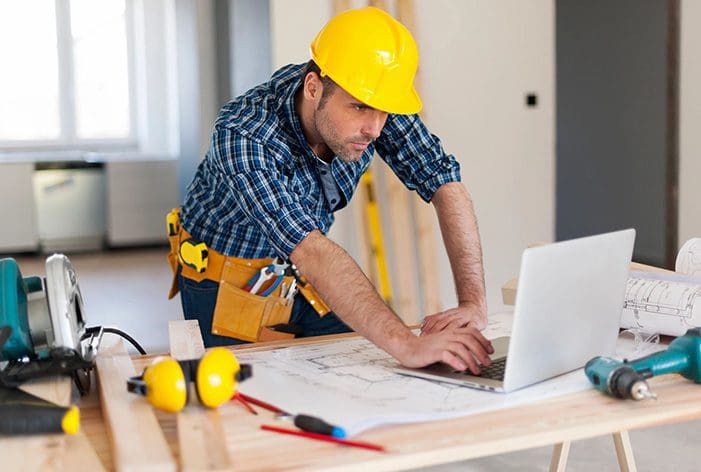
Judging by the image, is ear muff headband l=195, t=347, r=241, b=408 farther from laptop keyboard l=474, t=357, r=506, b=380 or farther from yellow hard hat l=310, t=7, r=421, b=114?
yellow hard hat l=310, t=7, r=421, b=114

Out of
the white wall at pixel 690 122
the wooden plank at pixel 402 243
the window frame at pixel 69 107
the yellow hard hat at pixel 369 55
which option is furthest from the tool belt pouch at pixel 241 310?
the window frame at pixel 69 107

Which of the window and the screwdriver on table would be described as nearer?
the screwdriver on table

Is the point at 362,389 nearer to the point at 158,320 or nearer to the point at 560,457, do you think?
the point at 560,457

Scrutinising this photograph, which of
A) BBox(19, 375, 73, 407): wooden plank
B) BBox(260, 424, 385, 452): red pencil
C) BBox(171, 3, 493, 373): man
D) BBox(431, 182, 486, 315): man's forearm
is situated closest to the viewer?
BBox(260, 424, 385, 452): red pencil

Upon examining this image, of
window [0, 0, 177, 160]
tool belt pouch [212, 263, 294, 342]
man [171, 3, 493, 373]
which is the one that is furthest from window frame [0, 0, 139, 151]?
tool belt pouch [212, 263, 294, 342]

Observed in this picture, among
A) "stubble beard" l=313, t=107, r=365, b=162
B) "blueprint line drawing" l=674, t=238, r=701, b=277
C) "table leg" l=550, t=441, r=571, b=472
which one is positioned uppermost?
"stubble beard" l=313, t=107, r=365, b=162

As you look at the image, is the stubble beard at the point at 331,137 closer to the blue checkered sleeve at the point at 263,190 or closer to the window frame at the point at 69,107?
the blue checkered sleeve at the point at 263,190

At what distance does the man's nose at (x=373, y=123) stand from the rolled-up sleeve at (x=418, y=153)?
14.8 inches

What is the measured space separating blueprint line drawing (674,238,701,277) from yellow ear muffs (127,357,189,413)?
1329 mm

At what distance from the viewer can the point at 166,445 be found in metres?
1.40

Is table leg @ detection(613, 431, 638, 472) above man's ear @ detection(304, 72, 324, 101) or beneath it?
beneath

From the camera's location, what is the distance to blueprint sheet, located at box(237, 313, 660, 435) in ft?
5.16

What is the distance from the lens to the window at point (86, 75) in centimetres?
890

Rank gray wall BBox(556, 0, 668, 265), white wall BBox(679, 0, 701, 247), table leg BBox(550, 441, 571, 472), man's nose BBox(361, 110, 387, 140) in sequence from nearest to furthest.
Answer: man's nose BBox(361, 110, 387, 140)
table leg BBox(550, 441, 571, 472)
white wall BBox(679, 0, 701, 247)
gray wall BBox(556, 0, 668, 265)
